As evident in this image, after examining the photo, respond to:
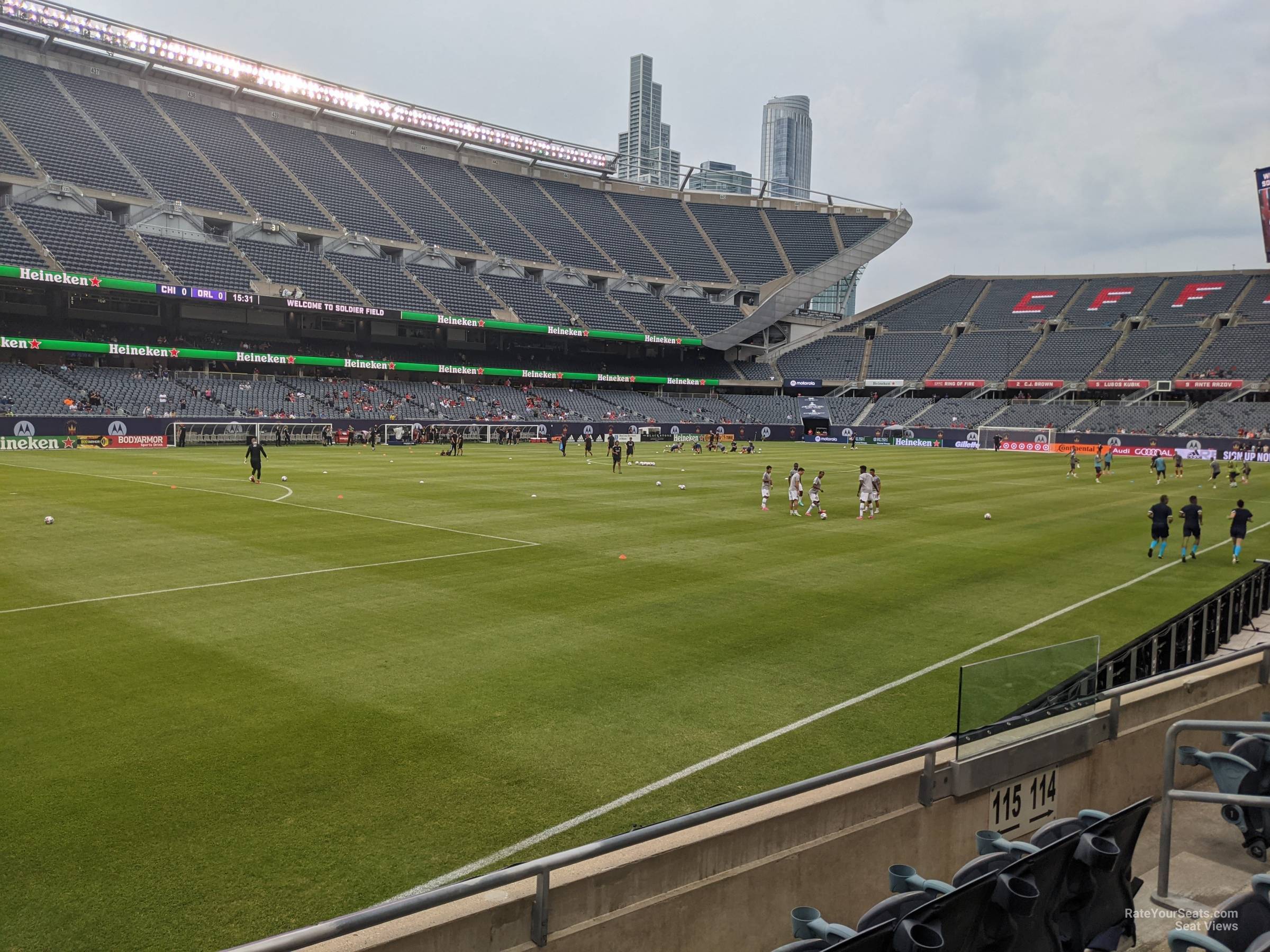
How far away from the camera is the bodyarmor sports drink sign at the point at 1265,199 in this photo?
58.7 meters

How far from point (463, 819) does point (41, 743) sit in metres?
4.60

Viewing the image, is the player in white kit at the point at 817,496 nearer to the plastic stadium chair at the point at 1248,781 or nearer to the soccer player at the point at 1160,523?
the soccer player at the point at 1160,523

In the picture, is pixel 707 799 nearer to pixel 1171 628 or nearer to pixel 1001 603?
pixel 1171 628

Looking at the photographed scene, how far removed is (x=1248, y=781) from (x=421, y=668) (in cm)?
886

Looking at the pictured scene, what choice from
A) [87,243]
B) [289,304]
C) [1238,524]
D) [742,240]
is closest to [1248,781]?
[1238,524]

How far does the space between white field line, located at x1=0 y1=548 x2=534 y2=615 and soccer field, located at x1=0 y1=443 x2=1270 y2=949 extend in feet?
0.28

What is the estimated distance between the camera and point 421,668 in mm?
11312

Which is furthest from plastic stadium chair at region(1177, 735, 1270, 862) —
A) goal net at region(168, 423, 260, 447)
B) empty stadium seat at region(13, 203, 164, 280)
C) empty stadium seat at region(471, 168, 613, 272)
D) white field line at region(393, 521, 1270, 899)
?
empty stadium seat at region(471, 168, 613, 272)

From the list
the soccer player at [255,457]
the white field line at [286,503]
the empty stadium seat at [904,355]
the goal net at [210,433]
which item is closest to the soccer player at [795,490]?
the white field line at [286,503]

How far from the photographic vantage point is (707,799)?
7820mm

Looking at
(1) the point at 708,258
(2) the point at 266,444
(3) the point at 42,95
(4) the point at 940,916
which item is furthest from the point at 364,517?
(1) the point at 708,258

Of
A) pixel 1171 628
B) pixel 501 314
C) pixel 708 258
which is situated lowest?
pixel 1171 628

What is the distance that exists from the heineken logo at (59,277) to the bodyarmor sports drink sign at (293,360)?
420 centimetres

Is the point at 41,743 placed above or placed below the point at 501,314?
below
